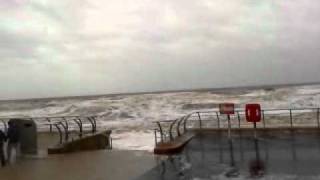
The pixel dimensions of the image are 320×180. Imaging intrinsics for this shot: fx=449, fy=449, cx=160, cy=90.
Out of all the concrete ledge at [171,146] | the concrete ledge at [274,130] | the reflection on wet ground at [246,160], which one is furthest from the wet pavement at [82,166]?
the concrete ledge at [274,130]

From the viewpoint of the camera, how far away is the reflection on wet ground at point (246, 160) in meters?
11.2

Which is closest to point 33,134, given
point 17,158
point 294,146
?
point 17,158

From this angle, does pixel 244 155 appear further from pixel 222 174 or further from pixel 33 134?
pixel 33 134

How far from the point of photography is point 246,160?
524 inches

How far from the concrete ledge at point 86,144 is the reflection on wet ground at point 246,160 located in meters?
3.74

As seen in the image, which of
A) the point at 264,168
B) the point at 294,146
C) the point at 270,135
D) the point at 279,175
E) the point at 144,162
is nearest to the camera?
the point at 279,175

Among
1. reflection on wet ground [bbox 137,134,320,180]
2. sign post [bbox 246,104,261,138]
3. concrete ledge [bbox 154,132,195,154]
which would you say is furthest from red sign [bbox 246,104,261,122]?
concrete ledge [bbox 154,132,195,154]

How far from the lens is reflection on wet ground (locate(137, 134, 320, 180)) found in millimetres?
11156

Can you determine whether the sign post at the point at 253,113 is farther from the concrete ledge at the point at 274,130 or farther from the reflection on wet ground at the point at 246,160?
the concrete ledge at the point at 274,130

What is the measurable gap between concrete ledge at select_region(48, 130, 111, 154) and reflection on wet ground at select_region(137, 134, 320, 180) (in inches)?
147

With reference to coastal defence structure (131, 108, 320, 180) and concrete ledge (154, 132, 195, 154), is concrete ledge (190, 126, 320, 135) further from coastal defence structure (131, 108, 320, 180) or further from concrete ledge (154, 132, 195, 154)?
concrete ledge (154, 132, 195, 154)

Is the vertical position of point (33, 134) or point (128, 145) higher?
point (33, 134)

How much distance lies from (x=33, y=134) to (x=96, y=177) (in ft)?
17.8

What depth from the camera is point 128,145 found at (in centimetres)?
2456
